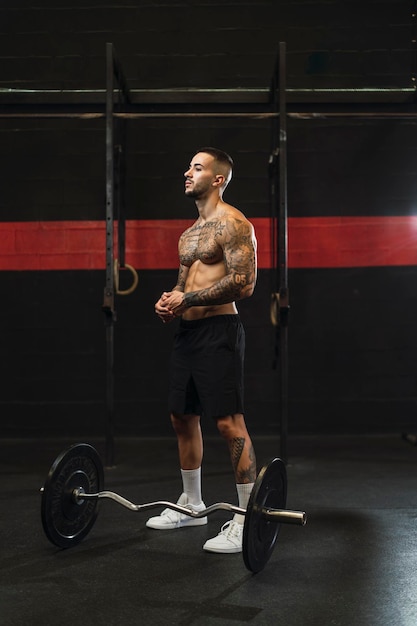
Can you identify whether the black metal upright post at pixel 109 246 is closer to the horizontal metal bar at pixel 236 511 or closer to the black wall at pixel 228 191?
the black wall at pixel 228 191

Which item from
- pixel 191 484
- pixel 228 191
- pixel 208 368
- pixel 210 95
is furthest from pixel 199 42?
pixel 191 484

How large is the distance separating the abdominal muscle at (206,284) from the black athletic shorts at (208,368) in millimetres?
22

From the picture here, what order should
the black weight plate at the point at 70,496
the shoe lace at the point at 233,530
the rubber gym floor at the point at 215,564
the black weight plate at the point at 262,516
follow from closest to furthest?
the rubber gym floor at the point at 215,564 < the black weight plate at the point at 262,516 < the black weight plate at the point at 70,496 < the shoe lace at the point at 233,530

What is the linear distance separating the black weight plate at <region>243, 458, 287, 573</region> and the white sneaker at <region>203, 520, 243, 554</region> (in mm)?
221

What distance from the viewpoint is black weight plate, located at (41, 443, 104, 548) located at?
2.54m

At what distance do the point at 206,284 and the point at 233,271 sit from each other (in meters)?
0.17

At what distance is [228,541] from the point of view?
2.64m

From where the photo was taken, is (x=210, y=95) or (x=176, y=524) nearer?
(x=176, y=524)

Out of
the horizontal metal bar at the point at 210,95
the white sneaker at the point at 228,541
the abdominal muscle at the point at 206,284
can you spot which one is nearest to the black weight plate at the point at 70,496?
the white sneaker at the point at 228,541

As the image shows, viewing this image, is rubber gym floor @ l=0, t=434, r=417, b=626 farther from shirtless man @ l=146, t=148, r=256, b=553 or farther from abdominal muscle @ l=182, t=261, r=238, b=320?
abdominal muscle @ l=182, t=261, r=238, b=320

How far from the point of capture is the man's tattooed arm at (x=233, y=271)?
2750 mm

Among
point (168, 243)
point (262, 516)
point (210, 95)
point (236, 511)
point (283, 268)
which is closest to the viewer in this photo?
point (262, 516)

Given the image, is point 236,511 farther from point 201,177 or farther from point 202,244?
point 201,177

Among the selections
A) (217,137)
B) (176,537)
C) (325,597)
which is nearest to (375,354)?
(217,137)
